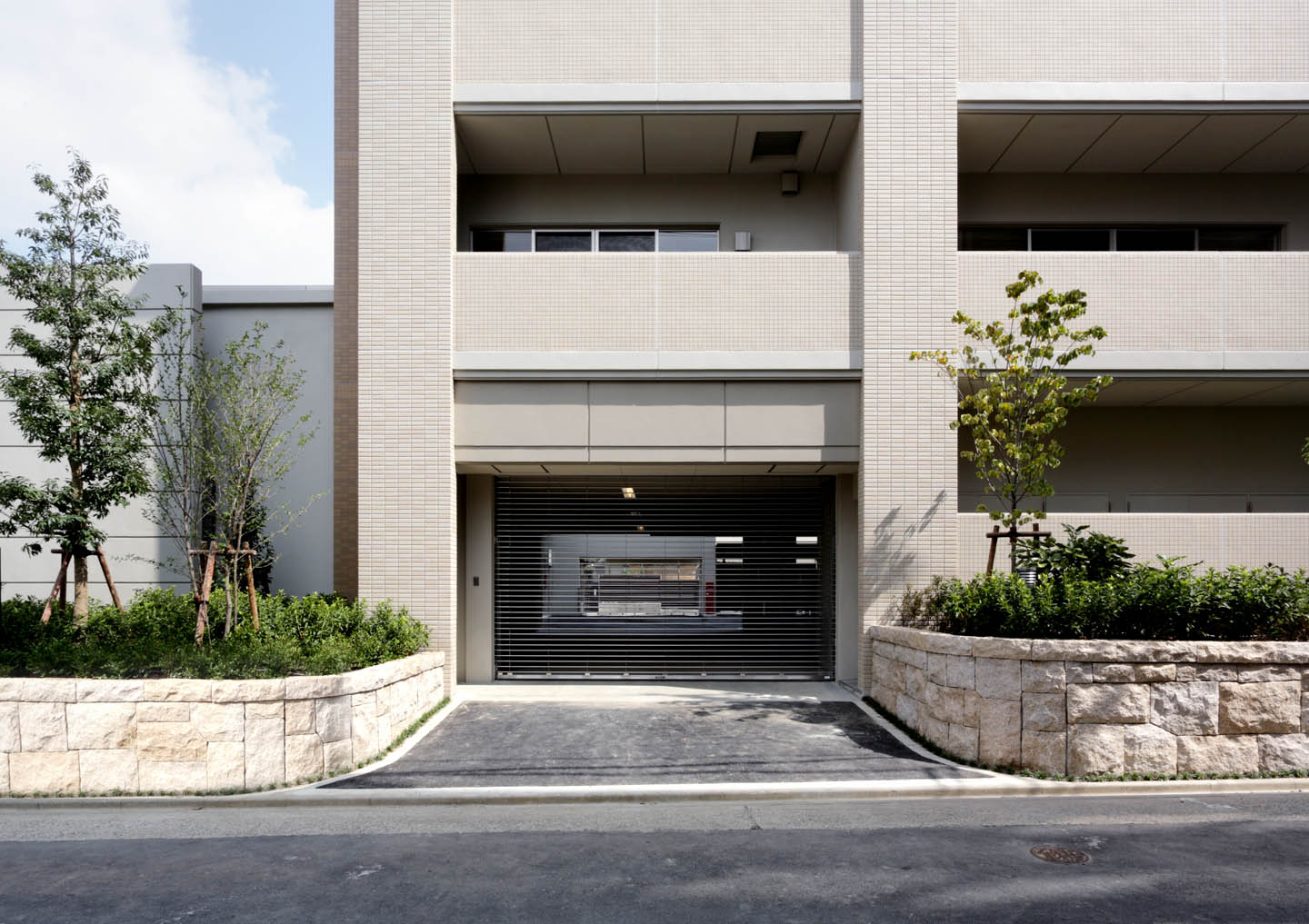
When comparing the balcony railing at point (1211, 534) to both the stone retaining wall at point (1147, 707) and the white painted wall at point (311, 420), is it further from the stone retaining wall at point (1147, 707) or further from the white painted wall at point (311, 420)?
the white painted wall at point (311, 420)

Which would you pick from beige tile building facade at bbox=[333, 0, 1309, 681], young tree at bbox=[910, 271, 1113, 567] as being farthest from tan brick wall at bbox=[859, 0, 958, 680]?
young tree at bbox=[910, 271, 1113, 567]

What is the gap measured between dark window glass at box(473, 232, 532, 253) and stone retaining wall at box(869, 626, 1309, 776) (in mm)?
9587

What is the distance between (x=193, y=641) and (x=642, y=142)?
30.9ft

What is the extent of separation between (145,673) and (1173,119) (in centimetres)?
1546

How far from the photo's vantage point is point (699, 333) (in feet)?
38.6

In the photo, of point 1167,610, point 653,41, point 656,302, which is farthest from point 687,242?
point 1167,610

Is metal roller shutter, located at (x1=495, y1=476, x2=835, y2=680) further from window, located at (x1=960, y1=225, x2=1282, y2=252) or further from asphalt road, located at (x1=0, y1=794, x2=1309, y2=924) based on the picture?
asphalt road, located at (x1=0, y1=794, x2=1309, y2=924)

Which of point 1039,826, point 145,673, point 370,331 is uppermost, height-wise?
point 370,331

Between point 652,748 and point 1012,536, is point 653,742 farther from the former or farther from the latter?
point 1012,536

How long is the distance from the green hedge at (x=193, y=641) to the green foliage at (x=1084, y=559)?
8.12m

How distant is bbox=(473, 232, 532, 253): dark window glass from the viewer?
44.9 ft

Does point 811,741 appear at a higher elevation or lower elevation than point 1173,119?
lower

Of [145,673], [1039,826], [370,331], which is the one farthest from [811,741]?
[370,331]

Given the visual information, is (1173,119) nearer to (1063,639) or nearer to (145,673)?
(1063,639)
